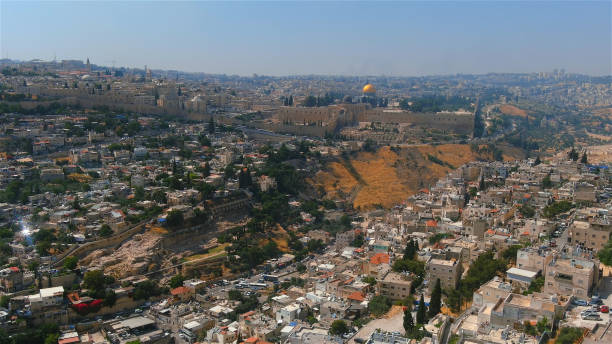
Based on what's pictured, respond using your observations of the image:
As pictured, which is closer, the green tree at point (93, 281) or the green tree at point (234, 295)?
the green tree at point (93, 281)

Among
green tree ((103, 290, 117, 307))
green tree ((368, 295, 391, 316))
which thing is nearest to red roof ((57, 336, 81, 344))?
green tree ((103, 290, 117, 307))

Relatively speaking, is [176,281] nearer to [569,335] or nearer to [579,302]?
[579,302]

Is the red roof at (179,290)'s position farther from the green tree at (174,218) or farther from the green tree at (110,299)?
the green tree at (174,218)

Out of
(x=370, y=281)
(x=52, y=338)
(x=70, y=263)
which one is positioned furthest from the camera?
(x=70, y=263)

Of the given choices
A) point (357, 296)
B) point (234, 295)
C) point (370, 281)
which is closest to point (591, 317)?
point (357, 296)

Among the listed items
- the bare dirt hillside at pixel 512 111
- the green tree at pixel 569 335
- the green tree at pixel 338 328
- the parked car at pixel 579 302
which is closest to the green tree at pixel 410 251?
the green tree at pixel 338 328

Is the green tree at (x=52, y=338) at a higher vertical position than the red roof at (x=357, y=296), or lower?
lower
